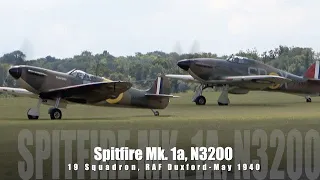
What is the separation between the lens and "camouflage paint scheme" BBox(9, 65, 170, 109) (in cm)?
2078

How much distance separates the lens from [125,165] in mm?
9297

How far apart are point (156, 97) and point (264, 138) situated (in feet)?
34.3

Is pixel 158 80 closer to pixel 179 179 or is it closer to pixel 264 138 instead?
pixel 264 138

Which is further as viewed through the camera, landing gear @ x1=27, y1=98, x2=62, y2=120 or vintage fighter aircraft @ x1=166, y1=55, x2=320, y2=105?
vintage fighter aircraft @ x1=166, y1=55, x2=320, y2=105

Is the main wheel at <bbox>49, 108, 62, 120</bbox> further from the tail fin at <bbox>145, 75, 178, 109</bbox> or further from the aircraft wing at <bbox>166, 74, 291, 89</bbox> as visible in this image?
the aircraft wing at <bbox>166, 74, 291, 89</bbox>

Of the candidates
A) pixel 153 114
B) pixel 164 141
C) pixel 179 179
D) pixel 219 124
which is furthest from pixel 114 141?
pixel 153 114

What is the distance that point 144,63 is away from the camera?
98.8 meters

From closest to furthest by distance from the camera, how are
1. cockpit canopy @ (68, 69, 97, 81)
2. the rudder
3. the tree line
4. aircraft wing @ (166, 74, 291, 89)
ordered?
cockpit canopy @ (68, 69, 97, 81)
the rudder
aircraft wing @ (166, 74, 291, 89)
the tree line

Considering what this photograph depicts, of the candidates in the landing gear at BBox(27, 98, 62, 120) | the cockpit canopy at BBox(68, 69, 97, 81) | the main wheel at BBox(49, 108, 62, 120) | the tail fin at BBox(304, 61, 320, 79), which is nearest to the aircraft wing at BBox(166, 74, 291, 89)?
the tail fin at BBox(304, 61, 320, 79)

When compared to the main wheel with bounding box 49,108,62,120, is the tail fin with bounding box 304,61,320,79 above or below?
above

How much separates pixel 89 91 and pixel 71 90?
1.88 ft

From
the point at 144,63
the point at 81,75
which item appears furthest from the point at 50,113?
the point at 144,63

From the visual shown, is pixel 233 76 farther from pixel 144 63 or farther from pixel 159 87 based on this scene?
pixel 144 63

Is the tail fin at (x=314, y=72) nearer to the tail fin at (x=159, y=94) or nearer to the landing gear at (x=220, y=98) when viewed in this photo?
the landing gear at (x=220, y=98)
